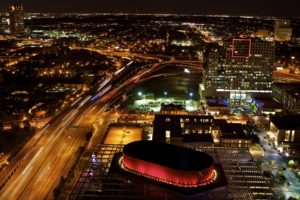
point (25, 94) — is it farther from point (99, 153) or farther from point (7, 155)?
point (99, 153)

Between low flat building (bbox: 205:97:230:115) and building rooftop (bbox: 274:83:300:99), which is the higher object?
building rooftop (bbox: 274:83:300:99)

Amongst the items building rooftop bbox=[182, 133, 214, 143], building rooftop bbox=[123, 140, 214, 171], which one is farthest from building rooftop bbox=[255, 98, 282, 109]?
building rooftop bbox=[123, 140, 214, 171]

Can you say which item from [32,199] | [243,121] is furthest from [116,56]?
[32,199]

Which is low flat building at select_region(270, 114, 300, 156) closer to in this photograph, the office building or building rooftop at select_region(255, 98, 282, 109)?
building rooftop at select_region(255, 98, 282, 109)

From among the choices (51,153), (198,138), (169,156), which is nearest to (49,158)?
(51,153)

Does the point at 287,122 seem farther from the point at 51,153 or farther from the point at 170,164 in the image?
the point at 51,153
